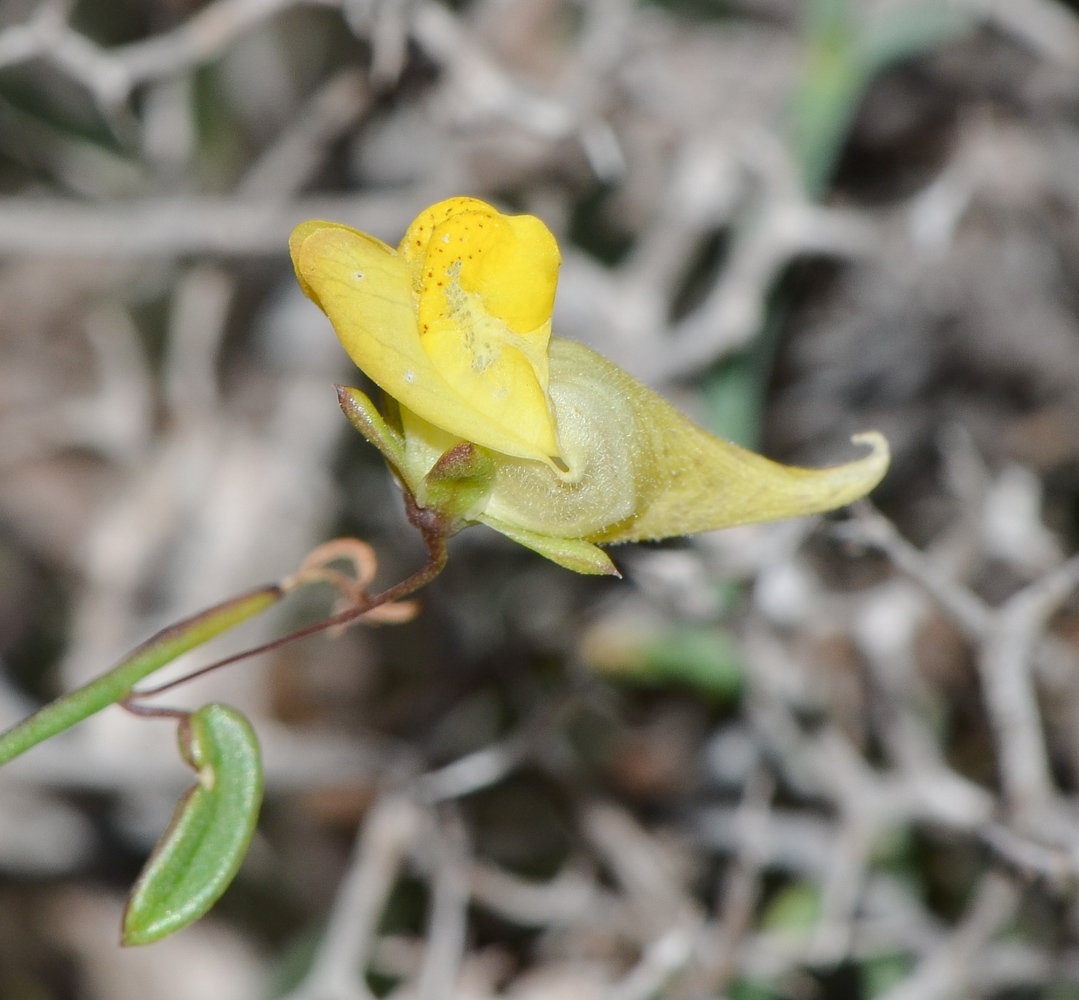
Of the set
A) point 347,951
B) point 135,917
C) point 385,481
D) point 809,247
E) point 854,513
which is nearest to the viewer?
point 135,917

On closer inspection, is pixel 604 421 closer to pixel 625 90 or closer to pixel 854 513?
pixel 854 513

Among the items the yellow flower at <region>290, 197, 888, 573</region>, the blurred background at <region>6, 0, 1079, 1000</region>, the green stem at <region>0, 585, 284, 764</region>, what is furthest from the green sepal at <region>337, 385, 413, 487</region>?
the blurred background at <region>6, 0, 1079, 1000</region>

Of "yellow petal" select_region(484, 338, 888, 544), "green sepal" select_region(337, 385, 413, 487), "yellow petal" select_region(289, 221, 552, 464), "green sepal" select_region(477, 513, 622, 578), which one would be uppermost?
"yellow petal" select_region(289, 221, 552, 464)

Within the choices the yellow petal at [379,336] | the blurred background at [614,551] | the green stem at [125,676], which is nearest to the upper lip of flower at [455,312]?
the yellow petal at [379,336]

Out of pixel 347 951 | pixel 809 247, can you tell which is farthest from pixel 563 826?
pixel 809 247

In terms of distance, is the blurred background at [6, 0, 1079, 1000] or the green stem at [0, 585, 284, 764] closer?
the green stem at [0, 585, 284, 764]

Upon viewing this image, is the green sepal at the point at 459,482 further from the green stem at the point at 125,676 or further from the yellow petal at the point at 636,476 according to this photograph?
the green stem at the point at 125,676

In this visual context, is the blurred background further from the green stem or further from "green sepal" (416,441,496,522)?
the green stem
